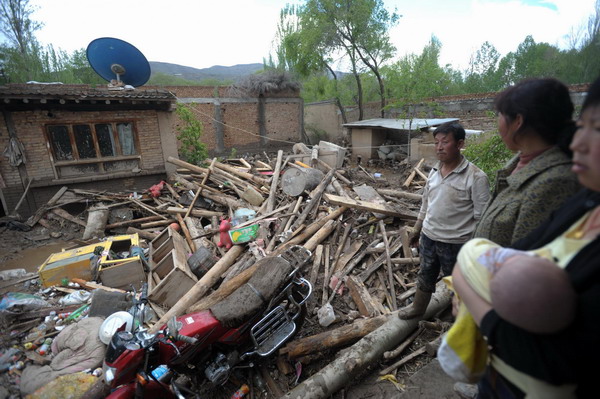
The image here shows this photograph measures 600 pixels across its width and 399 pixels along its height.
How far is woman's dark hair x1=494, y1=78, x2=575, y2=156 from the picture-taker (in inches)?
58.1

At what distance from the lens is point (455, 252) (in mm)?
2779

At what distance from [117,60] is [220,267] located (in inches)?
348

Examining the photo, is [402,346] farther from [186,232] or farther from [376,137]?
[376,137]

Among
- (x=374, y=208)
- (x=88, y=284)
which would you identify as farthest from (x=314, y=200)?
(x=88, y=284)

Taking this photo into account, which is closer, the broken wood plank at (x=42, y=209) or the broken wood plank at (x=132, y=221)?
the broken wood plank at (x=132, y=221)

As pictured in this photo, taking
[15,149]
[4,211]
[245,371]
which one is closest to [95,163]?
[15,149]

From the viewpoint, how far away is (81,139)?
357 inches

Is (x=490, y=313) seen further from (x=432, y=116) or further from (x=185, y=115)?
(x=432, y=116)

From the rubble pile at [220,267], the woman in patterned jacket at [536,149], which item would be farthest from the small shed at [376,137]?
the woman in patterned jacket at [536,149]

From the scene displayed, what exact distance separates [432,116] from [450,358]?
51.1 ft

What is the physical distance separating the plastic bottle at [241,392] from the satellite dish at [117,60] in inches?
407

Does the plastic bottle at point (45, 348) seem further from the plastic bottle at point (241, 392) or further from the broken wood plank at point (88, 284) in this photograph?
the plastic bottle at point (241, 392)

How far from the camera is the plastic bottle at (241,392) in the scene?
3.43 meters

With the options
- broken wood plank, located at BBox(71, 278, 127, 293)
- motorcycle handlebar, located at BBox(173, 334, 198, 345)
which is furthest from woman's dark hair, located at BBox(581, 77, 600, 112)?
broken wood plank, located at BBox(71, 278, 127, 293)
